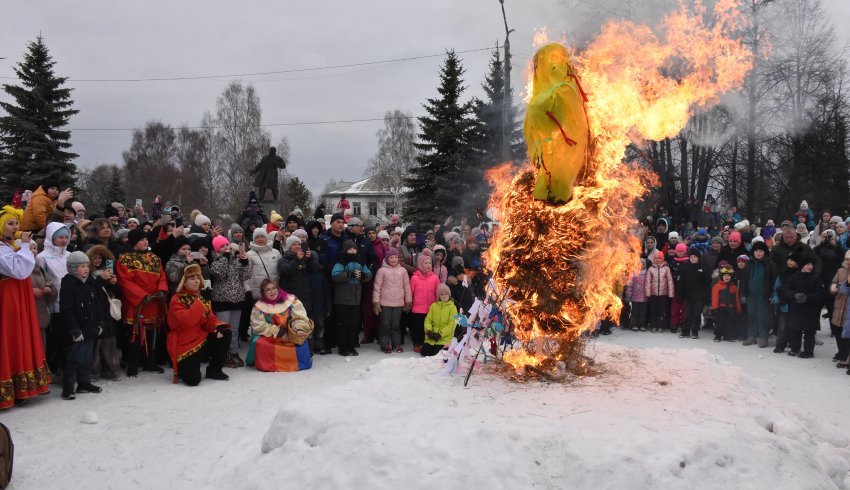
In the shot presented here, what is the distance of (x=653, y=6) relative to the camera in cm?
1002

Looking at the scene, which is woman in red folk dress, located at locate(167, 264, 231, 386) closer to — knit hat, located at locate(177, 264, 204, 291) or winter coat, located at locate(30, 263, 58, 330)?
knit hat, located at locate(177, 264, 204, 291)

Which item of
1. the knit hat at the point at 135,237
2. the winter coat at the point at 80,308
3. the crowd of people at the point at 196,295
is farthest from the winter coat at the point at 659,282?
the winter coat at the point at 80,308

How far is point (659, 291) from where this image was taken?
12.6 m

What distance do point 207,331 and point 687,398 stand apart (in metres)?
6.05

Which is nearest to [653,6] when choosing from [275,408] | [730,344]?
[730,344]

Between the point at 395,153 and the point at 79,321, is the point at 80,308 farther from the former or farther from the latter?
the point at 395,153

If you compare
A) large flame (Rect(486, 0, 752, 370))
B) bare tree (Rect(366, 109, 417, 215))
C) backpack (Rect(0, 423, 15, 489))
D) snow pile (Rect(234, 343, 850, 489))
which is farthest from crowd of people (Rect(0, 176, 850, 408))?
bare tree (Rect(366, 109, 417, 215))

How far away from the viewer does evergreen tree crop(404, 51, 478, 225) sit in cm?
2408

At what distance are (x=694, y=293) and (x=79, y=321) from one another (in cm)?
1089

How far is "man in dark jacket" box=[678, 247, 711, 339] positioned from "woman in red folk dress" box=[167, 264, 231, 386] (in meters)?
8.99

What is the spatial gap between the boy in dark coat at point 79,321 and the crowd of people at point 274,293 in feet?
0.05

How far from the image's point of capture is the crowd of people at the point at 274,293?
7168 mm

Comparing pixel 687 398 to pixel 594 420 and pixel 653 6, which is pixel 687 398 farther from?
pixel 653 6

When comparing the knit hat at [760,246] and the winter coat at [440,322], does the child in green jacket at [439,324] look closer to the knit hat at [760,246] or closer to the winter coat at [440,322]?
the winter coat at [440,322]
